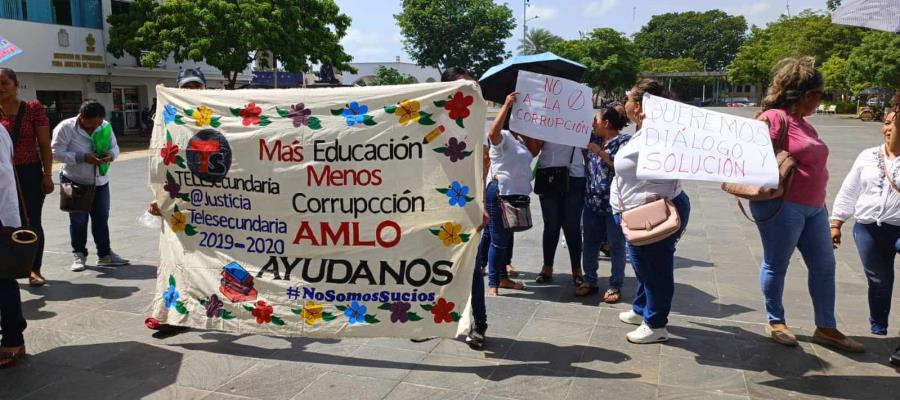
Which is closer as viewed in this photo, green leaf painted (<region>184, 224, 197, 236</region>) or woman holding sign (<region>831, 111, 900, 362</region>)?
woman holding sign (<region>831, 111, 900, 362</region>)

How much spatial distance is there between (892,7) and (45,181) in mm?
6137

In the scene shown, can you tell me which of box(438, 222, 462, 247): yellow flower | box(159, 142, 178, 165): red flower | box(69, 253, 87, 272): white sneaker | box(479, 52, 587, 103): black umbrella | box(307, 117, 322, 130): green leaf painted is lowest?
box(69, 253, 87, 272): white sneaker

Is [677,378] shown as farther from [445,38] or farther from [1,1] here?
[445,38]

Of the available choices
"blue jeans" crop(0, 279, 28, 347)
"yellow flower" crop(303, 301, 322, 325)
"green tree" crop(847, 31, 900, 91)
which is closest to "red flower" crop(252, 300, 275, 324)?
"yellow flower" crop(303, 301, 322, 325)

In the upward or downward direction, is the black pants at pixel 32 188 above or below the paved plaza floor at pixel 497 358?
above

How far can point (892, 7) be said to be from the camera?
3725 mm

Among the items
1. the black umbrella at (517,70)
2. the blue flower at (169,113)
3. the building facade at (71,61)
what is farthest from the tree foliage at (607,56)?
the blue flower at (169,113)

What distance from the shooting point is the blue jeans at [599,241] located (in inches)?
191

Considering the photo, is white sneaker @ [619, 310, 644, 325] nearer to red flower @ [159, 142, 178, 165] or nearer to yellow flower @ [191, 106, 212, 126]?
yellow flower @ [191, 106, 212, 126]

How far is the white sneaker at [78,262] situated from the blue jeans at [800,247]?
18.8ft

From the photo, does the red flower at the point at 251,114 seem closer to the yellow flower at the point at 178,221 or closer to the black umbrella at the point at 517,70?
the yellow flower at the point at 178,221

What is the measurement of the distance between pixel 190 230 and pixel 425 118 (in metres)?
1.69

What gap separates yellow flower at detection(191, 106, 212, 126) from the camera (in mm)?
3861

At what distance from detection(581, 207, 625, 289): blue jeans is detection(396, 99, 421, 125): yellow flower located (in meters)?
1.99
